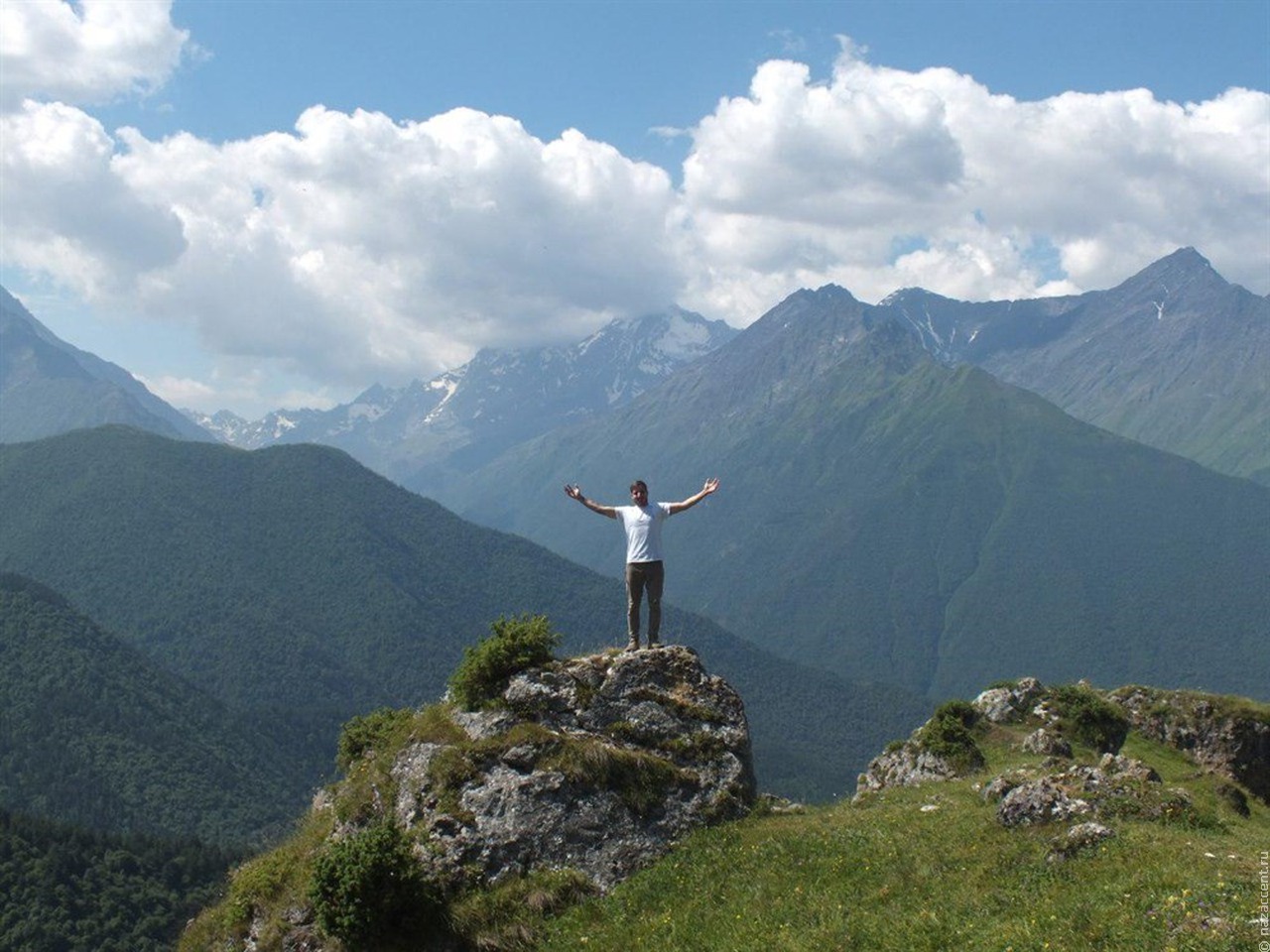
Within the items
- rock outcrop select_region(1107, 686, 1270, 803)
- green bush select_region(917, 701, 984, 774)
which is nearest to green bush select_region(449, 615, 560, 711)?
green bush select_region(917, 701, 984, 774)

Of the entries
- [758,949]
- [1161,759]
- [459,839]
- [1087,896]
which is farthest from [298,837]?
[1161,759]

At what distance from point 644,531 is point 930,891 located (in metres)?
10.6

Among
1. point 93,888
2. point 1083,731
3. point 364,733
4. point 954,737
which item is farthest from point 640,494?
point 93,888

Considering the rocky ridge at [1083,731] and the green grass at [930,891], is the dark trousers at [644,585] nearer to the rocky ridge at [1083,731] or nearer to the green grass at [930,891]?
the green grass at [930,891]

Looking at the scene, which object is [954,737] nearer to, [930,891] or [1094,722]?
[1094,722]

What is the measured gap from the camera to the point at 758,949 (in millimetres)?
16156

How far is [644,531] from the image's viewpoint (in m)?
24.6

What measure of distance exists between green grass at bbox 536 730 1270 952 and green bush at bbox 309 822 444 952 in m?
2.53

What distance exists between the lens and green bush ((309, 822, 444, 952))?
18.6m

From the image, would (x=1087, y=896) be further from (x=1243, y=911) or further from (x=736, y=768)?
(x=736, y=768)

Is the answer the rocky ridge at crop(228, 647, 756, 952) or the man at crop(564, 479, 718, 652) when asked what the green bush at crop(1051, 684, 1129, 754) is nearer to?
the rocky ridge at crop(228, 647, 756, 952)

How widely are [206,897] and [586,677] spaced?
409 ft

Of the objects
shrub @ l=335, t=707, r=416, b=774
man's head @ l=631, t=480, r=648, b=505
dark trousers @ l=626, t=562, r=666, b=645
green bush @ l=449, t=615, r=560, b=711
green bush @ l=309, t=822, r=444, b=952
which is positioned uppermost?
man's head @ l=631, t=480, r=648, b=505

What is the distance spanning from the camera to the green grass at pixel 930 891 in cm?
1419
